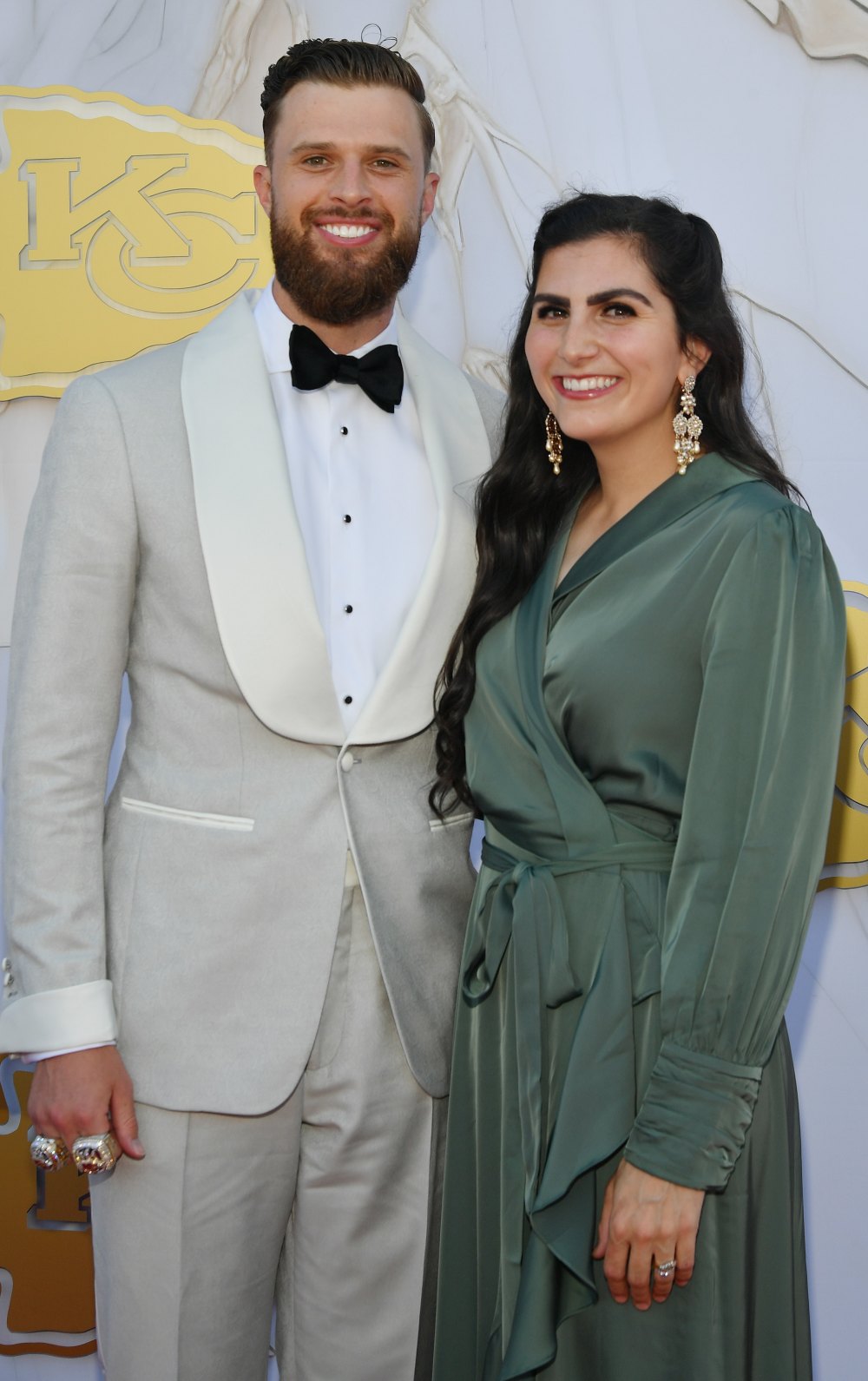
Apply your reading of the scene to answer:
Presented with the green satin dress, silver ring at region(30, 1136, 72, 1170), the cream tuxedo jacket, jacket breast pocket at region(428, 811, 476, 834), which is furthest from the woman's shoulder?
silver ring at region(30, 1136, 72, 1170)

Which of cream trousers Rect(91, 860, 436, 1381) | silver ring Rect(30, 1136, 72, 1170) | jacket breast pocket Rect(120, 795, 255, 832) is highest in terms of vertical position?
jacket breast pocket Rect(120, 795, 255, 832)

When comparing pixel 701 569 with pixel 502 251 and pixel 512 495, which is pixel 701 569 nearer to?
pixel 512 495

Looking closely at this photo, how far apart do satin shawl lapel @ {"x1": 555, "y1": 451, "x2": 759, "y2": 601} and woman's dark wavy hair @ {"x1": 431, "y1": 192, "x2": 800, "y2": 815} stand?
1.2 inches

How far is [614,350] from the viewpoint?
1.54 m

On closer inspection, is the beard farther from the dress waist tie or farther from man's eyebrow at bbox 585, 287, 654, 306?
the dress waist tie

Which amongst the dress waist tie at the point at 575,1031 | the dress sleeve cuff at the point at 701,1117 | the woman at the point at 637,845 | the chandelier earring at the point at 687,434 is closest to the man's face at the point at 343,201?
the woman at the point at 637,845

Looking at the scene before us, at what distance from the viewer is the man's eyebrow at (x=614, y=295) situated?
5.08 ft

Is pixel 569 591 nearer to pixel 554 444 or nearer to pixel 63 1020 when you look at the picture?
pixel 554 444

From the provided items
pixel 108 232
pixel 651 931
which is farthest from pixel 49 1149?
pixel 108 232

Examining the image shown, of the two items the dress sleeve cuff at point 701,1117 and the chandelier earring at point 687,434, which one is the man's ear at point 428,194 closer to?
the chandelier earring at point 687,434

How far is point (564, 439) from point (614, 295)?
0.25m

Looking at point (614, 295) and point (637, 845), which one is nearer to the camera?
point (637, 845)

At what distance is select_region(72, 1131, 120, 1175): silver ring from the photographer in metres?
1.50

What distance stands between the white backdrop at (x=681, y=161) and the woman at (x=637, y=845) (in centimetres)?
73
